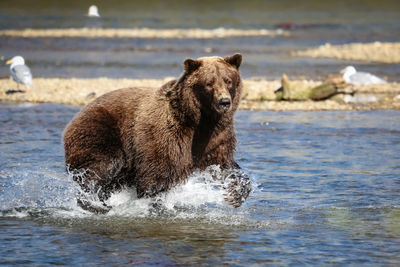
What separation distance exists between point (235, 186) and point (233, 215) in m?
0.28

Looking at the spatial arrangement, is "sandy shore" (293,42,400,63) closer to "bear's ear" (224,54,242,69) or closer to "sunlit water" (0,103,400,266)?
"sunlit water" (0,103,400,266)

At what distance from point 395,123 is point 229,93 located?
652 cm

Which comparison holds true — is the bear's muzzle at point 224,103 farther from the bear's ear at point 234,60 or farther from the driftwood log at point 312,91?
the driftwood log at point 312,91

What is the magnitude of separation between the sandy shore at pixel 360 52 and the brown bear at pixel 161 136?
56.7 ft

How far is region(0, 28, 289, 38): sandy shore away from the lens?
116ft

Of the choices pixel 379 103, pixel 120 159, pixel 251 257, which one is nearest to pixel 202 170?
pixel 120 159

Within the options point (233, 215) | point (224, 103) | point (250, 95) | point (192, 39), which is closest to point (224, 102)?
point (224, 103)

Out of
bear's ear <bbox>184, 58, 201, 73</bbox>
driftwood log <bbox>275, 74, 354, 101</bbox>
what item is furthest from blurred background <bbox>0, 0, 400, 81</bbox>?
bear's ear <bbox>184, 58, 201, 73</bbox>

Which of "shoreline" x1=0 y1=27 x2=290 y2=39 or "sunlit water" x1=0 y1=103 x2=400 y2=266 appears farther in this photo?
"shoreline" x1=0 y1=27 x2=290 y2=39

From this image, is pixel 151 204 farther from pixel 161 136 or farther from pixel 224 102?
pixel 224 102

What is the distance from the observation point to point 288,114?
13.9m

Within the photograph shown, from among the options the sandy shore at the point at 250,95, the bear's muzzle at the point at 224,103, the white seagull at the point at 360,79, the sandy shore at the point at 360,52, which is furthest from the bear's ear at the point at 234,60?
the sandy shore at the point at 360,52

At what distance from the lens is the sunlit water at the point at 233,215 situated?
624cm

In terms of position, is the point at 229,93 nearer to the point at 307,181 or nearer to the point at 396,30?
the point at 307,181
